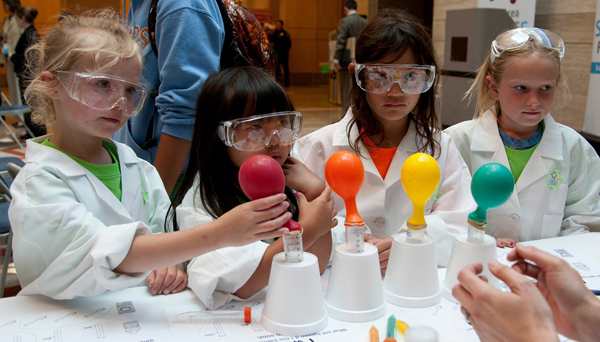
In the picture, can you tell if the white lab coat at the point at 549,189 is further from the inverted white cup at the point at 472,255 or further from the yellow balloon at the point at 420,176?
the yellow balloon at the point at 420,176

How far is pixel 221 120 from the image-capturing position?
1.40 meters

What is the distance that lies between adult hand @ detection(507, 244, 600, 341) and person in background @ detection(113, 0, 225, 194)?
131 centimetres

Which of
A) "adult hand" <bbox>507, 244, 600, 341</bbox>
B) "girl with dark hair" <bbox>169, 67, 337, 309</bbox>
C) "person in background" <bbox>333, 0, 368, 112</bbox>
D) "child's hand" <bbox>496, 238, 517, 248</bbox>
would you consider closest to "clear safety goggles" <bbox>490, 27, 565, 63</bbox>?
"child's hand" <bbox>496, 238, 517, 248</bbox>

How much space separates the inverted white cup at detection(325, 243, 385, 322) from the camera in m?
1.08

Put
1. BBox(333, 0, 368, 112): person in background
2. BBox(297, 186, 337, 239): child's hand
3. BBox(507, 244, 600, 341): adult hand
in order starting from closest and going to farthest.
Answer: BBox(507, 244, 600, 341): adult hand < BBox(297, 186, 337, 239): child's hand < BBox(333, 0, 368, 112): person in background

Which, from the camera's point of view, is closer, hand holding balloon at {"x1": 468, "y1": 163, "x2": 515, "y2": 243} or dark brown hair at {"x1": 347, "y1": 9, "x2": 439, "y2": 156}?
hand holding balloon at {"x1": 468, "y1": 163, "x2": 515, "y2": 243}

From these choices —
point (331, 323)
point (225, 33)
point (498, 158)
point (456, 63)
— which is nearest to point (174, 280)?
point (331, 323)

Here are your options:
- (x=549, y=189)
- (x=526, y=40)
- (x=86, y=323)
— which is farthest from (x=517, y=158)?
(x=86, y=323)

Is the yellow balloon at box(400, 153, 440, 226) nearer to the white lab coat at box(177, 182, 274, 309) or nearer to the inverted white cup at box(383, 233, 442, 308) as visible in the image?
the inverted white cup at box(383, 233, 442, 308)

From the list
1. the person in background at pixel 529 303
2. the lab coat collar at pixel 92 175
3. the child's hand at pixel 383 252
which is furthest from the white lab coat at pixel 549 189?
the lab coat collar at pixel 92 175

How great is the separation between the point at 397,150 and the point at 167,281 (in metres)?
0.98

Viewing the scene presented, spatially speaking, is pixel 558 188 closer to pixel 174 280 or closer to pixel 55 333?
pixel 174 280

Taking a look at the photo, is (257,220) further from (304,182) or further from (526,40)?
(526,40)

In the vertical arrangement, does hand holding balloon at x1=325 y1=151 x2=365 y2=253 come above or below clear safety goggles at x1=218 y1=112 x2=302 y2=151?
below
